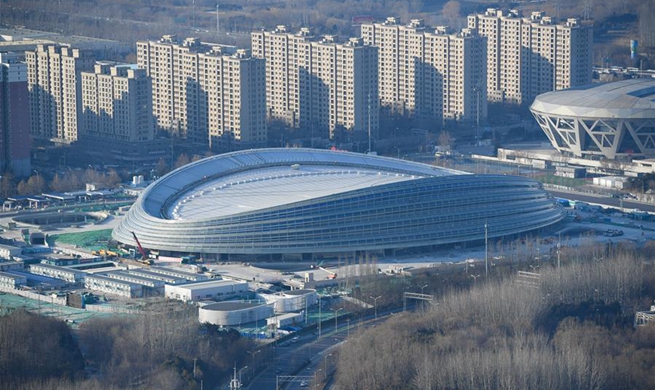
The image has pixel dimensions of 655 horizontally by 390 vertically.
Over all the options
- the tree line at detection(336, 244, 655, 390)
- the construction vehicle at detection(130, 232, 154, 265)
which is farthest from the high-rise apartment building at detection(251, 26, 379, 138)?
the tree line at detection(336, 244, 655, 390)

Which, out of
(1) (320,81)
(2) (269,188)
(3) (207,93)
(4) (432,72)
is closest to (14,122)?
(3) (207,93)

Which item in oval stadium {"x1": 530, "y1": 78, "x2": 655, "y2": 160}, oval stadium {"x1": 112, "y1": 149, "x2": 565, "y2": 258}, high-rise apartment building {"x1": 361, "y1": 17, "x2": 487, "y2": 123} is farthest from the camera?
high-rise apartment building {"x1": 361, "y1": 17, "x2": 487, "y2": 123}

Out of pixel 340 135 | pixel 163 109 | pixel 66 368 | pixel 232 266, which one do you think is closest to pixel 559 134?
pixel 340 135

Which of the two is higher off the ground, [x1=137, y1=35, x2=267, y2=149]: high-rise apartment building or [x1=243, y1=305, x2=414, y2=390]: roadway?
[x1=137, y1=35, x2=267, y2=149]: high-rise apartment building

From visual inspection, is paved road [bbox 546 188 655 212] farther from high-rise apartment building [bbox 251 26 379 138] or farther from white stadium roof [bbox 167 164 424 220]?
high-rise apartment building [bbox 251 26 379 138]

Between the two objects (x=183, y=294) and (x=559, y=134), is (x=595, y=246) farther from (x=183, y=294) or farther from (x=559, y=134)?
(x=559, y=134)

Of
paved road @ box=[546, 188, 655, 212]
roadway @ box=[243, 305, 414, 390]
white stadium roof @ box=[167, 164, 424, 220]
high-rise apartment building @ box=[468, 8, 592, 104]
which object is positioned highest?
high-rise apartment building @ box=[468, 8, 592, 104]

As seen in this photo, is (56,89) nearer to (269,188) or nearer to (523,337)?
(269,188)
